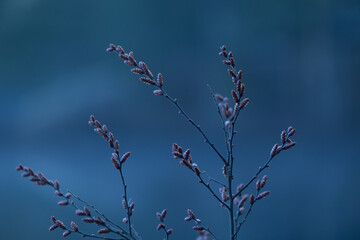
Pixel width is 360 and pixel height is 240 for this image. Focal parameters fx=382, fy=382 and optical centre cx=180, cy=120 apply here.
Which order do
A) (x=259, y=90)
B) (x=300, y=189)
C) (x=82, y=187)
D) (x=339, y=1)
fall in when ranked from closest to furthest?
(x=300, y=189)
(x=82, y=187)
(x=339, y=1)
(x=259, y=90)

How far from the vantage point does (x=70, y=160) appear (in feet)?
13.0

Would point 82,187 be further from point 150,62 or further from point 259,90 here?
point 259,90

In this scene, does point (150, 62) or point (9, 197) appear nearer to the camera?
point (9, 197)

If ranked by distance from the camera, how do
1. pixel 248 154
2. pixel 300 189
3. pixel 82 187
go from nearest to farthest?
pixel 300 189 → pixel 82 187 → pixel 248 154

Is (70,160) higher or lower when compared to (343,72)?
lower

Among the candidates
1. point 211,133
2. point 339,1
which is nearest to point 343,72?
point 339,1

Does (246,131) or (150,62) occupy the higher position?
(150,62)

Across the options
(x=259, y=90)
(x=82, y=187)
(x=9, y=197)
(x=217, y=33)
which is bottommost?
(x=9, y=197)

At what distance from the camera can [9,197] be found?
287 cm

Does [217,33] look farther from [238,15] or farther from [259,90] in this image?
[259,90]

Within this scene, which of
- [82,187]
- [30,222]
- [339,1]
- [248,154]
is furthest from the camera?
[339,1]

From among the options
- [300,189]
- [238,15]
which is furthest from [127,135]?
[300,189]

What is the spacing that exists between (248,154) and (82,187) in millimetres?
1536

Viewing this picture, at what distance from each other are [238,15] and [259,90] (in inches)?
33.5
